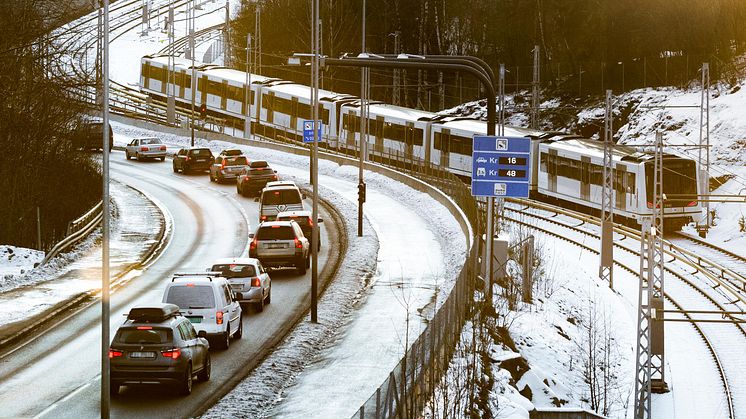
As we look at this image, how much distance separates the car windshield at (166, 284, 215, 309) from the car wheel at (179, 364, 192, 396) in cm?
368

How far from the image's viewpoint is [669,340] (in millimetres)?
44156

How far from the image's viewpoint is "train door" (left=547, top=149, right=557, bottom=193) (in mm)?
61594

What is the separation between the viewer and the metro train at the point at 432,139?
54.9 meters

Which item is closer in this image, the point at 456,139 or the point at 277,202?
the point at 277,202

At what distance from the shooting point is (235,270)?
31.2 m

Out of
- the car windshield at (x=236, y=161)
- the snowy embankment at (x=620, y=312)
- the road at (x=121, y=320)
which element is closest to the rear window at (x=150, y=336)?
the road at (x=121, y=320)

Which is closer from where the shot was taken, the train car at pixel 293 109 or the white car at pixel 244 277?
the white car at pixel 244 277

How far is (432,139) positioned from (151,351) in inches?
1885

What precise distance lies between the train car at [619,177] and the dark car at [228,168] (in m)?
15.9

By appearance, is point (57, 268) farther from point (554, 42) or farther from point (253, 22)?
point (253, 22)

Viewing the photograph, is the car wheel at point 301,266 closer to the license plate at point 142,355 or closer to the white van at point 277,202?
the white van at point 277,202

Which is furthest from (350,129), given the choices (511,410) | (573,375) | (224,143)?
(511,410)

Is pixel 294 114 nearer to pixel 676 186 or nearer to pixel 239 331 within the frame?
pixel 676 186

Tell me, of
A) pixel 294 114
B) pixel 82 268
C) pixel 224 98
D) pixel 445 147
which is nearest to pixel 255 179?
pixel 445 147
